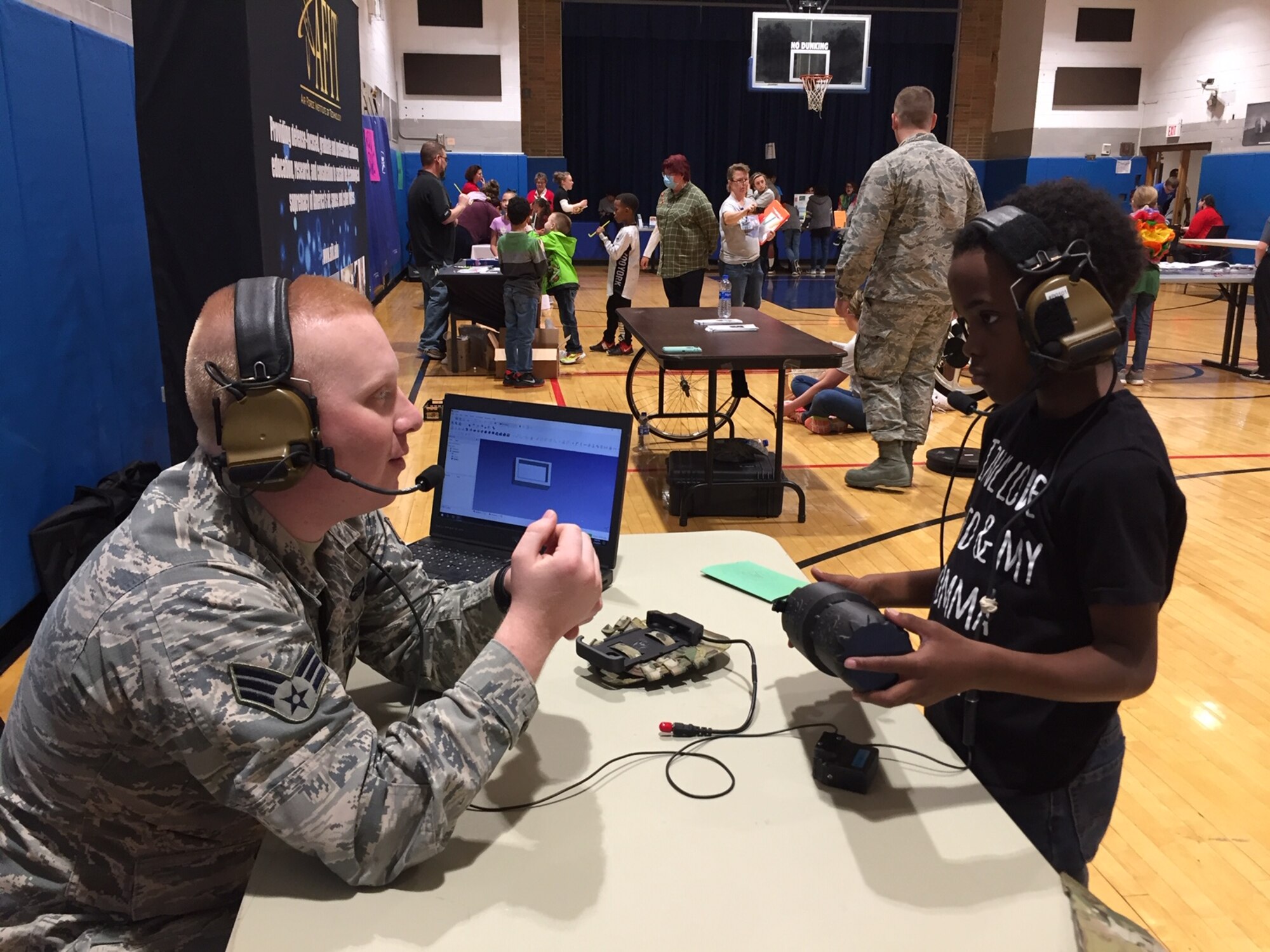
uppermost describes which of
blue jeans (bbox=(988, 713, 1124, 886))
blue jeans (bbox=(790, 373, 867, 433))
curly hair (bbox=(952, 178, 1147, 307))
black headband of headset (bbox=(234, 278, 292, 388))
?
curly hair (bbox=(952, 178, 1147, 307))

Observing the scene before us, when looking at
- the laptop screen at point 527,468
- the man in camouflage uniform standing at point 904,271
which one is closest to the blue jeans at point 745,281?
the man in camouflage uniform standing at point 904,271

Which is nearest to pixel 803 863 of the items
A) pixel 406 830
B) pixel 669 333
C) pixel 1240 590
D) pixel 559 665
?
pixel 406 830

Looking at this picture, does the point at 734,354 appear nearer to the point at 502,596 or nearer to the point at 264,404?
the point at 502,596

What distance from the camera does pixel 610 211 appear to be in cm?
1614

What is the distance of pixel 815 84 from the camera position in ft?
47.4

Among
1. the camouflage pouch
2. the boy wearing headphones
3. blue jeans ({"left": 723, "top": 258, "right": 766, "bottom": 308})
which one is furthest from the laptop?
blue jeans ({"left": 723, "top": 258, "right": 766, "bottom": 308})

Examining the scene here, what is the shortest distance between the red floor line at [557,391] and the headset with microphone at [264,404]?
17.9ft

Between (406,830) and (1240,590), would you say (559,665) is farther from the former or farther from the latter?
(1240,590)

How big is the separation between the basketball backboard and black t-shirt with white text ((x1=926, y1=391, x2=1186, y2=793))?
570 inches

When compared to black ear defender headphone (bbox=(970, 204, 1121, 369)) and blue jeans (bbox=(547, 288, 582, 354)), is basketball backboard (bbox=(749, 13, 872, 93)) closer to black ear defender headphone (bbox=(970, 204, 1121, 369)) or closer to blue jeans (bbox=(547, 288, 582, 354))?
blue jeans (bbox=(547, 288, 582, 354))

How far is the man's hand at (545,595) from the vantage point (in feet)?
3.43

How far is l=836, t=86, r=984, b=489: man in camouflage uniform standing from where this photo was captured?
14.1 feet

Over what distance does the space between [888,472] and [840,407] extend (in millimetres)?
1120

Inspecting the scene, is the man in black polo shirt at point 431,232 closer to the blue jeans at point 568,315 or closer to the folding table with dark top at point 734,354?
the blue jeans at point 568,315
